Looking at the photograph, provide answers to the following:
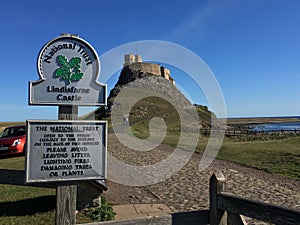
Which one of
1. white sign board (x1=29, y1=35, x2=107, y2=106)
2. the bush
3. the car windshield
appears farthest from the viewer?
the car windshield

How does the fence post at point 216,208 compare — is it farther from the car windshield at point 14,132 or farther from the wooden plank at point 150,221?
the car windshield at point 14,132

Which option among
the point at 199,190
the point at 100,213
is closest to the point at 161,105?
the point at 199,190

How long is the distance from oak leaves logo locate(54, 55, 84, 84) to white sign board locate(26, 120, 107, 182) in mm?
598

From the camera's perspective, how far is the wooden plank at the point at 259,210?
2.79 m

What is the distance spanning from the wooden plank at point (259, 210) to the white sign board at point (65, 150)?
1.68 metres

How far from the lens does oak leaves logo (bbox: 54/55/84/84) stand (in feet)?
13.1

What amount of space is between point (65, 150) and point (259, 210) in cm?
250

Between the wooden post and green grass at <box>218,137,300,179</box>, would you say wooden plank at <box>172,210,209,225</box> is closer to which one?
the wooden post

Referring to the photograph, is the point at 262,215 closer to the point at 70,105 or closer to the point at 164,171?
the point at 70,105

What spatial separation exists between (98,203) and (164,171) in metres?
6.70

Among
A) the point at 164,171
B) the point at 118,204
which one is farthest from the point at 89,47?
the point at 164,171

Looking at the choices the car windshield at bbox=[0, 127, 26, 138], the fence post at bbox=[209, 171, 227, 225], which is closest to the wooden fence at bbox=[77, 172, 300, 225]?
the fence post at bbox=[209, 171, 227, 225]

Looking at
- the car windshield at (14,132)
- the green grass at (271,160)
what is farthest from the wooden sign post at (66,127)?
the car windshield at (14,132)

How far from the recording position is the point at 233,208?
3.31m
